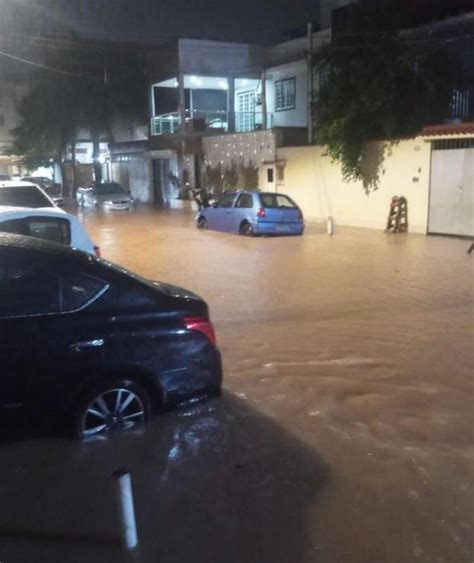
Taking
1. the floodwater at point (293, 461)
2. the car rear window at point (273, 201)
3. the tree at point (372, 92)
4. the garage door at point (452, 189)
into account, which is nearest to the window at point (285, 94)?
the tree at point (372, 92)

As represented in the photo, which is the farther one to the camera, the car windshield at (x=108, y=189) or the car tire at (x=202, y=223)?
the car windshield at (x=108, y=189)

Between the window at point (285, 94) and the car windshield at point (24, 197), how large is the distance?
22402 mm

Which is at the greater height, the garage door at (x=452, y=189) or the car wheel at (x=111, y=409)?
the garage door at (x=452, y=189)

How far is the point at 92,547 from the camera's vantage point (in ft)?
12.3

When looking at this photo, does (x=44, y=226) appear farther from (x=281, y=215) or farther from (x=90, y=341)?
(x=281, y=215)

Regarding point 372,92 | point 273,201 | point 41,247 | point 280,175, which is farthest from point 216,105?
point 41,247

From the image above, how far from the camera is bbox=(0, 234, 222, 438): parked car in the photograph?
15.5ft

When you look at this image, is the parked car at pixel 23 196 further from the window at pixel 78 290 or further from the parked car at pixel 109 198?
the parked car at pixel 109 198

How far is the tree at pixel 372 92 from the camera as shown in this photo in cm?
2056

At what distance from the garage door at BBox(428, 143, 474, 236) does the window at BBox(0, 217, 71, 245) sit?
501 inches

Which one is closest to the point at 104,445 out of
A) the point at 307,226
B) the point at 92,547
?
the point at 92,547

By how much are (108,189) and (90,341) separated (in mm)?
29679

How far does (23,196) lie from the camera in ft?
43.2

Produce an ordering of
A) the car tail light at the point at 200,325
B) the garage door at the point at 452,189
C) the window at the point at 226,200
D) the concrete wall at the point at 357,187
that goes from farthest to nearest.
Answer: the window at the point at 226,200, the concrete wall at the point at 357,187, the garage door at the point at 452,189, the car tail light at the point at 200,325
